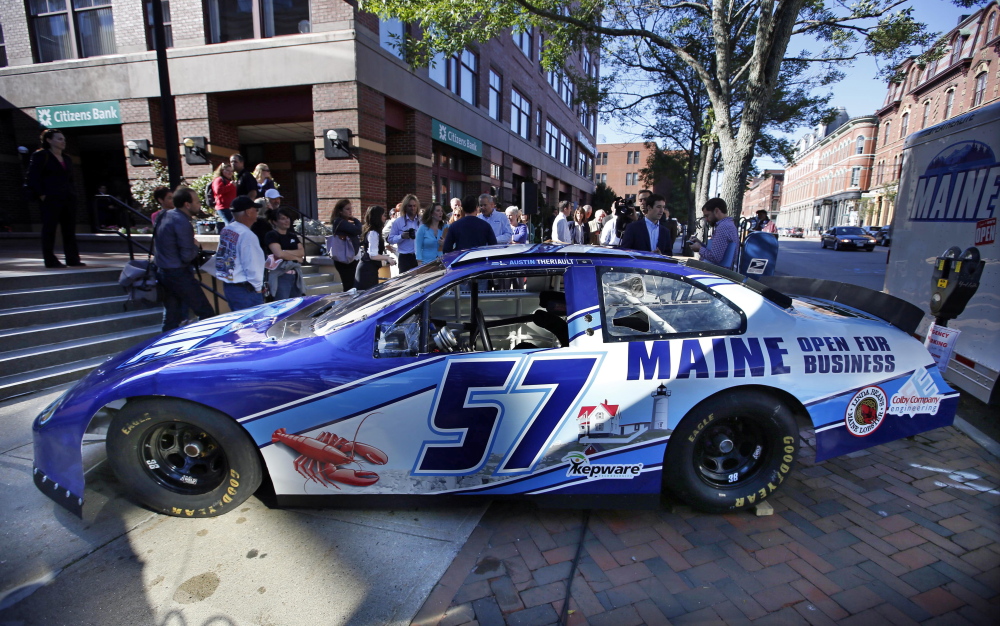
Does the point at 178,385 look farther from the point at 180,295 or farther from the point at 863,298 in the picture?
the point at 863,298

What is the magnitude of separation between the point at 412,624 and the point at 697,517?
1692 mm

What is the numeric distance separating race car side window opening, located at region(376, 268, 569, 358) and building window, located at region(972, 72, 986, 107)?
175 ft

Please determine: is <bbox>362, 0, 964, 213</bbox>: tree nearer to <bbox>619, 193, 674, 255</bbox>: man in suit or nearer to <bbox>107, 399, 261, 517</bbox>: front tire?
<bbox>619, 193, 674, 255</bbox>: man in suit

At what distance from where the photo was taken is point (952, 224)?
4.49 metres

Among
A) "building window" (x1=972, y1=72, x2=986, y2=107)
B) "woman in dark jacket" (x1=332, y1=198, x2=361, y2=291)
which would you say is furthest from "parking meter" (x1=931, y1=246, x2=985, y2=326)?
"building window" (x1=972, y1=72, x2=986, y2=107)

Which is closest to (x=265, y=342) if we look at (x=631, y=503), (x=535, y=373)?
(x=535, y=373)

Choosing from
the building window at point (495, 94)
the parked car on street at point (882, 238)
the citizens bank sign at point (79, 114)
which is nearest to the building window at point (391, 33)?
the citizens bank sign at point (79, 114)

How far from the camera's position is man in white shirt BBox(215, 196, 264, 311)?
4.53 metres

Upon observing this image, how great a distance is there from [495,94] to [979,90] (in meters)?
44.2

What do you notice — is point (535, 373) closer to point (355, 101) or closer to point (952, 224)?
point (952, 224)

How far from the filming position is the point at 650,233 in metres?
6.12

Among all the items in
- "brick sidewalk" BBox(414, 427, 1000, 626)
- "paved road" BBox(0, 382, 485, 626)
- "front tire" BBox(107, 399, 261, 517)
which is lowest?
"paved road" BBox(0, 382, 485, 626)

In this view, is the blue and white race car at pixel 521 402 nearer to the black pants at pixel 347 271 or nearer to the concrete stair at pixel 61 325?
the concrete stair at pixel 61 325

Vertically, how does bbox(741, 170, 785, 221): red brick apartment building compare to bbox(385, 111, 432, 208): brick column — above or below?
above
